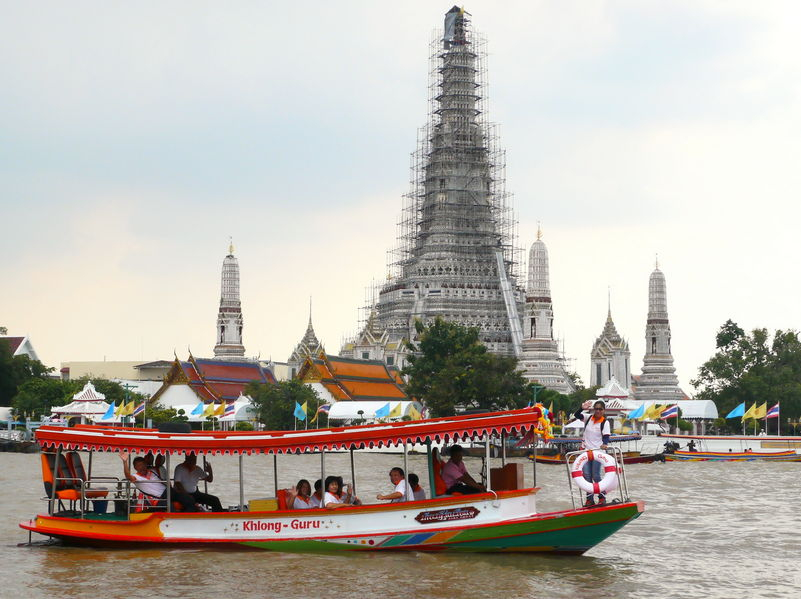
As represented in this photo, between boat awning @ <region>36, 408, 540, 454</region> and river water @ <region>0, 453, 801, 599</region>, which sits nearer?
river water @ <region>0, 453, 801, 599</region>

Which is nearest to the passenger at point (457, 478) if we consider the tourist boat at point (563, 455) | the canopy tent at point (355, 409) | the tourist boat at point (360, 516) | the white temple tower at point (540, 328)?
the tourist boat at point (360, 516)

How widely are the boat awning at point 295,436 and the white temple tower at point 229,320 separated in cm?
7307

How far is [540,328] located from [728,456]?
92.2 ft

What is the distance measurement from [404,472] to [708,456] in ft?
131

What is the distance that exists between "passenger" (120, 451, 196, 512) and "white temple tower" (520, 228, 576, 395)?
211 feet

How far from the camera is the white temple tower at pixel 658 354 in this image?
84.6 metres

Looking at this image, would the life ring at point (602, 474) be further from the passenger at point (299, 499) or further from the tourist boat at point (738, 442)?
the tourist boat at point (738, 442)

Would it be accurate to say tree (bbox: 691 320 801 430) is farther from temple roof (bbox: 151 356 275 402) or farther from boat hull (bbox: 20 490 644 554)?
boat hull (bbox: 20 490 644 554)

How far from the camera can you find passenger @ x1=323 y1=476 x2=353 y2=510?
18.0 m

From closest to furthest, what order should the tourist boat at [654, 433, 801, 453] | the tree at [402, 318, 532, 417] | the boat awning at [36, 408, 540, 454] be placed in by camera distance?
the boat awning at [36, 408, 540, 454] < the tree at [402, 318, 532, 417] < the tourist boat at [654, 433, 801, 453]

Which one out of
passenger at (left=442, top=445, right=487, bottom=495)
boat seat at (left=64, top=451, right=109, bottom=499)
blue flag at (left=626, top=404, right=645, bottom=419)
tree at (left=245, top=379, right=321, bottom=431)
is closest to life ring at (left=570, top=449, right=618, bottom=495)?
passenger at (left=442, top=445, right=487, bottom=495)

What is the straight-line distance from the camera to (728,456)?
55750 millimetres

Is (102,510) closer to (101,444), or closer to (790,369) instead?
(101,444)

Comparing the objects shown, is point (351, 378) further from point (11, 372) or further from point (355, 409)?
point (11, 372)
